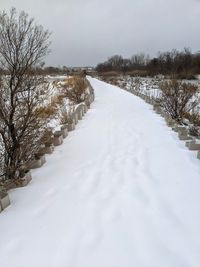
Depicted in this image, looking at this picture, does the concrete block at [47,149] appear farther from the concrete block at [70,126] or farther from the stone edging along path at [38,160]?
the concrete block at [70,126]

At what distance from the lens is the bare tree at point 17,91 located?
11.7 feet

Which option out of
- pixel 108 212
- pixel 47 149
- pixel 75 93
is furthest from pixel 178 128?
pixel 75 93

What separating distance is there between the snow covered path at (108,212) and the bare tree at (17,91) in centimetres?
51

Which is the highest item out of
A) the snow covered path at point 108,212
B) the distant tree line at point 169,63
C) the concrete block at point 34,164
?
the distant tree line at point 169,63

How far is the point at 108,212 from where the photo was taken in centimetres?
271

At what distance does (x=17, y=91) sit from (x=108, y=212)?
2387 millimetres

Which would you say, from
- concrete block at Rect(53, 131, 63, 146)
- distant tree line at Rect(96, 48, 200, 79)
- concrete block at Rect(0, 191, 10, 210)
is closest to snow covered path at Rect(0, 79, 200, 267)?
concrete block at Rect(0, 191, 10, 210)

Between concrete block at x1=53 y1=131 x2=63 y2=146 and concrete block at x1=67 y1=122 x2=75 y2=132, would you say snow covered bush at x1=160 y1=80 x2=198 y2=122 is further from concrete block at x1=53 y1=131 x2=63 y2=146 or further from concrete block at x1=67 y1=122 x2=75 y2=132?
concrete block at x1=53 y1=131 x2=63 y2=146

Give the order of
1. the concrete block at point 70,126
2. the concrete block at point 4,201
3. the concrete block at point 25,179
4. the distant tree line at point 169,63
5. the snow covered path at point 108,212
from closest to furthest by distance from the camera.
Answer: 1. the snow covered path at point 108,212
2. the concrete block at point 4,201
3. the concrete block at point 25,179
4. the concrete block at point 70,126
5. the distant tree line at point 169,63

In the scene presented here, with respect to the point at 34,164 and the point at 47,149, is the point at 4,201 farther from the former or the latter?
the point at 47,149

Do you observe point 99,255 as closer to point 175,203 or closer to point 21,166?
point 175,203

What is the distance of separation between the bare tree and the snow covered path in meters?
0.51

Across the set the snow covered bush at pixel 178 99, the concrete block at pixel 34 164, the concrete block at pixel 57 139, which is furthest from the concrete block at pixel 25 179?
the snow covered bush at pixel 178 99

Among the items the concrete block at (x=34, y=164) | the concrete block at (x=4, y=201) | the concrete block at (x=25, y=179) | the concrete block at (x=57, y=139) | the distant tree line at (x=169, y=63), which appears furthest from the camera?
the distant tree line at (x=169, y=63)
